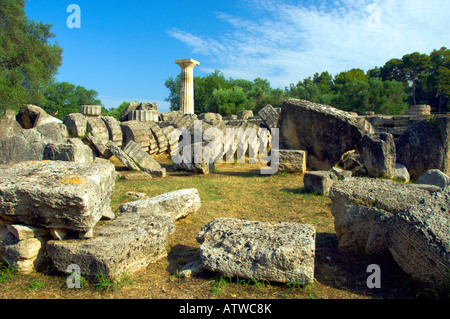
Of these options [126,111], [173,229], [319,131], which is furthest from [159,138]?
[173,229]

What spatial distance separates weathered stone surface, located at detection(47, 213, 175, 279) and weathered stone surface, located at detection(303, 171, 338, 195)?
383 centimetres

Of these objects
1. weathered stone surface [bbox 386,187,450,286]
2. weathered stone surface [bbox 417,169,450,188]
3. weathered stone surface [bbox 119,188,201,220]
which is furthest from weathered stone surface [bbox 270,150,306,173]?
weathered stone surface [bbox 386,187,450,286]

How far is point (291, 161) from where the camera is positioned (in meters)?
8.51

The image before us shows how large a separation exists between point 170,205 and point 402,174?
5.92m

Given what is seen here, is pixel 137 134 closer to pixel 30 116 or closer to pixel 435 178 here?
pixel 30 116

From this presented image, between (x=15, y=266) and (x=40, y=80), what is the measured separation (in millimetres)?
17807

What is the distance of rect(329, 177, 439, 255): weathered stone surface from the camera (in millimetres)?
3271

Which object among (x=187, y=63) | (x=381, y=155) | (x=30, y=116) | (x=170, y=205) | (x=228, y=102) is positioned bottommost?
(x=170, y=205)

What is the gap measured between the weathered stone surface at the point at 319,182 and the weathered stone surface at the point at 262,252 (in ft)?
10.6

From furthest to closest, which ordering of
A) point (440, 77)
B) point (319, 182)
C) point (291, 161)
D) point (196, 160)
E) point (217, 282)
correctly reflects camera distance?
point (440, 77)
point (196, 160)
point (291, 161)
point (319, 182)
point (217, 282)

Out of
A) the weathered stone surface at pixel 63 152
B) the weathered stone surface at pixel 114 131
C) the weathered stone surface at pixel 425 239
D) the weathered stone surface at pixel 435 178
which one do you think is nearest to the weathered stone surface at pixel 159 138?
the weathered stone surface at pixel 114 131

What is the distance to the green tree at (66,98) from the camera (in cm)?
3556

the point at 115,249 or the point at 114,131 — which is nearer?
the point at 115,249

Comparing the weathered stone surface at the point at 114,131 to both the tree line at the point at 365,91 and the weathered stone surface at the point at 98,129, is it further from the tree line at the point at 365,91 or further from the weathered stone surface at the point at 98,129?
the tree line at the point at 365,91
